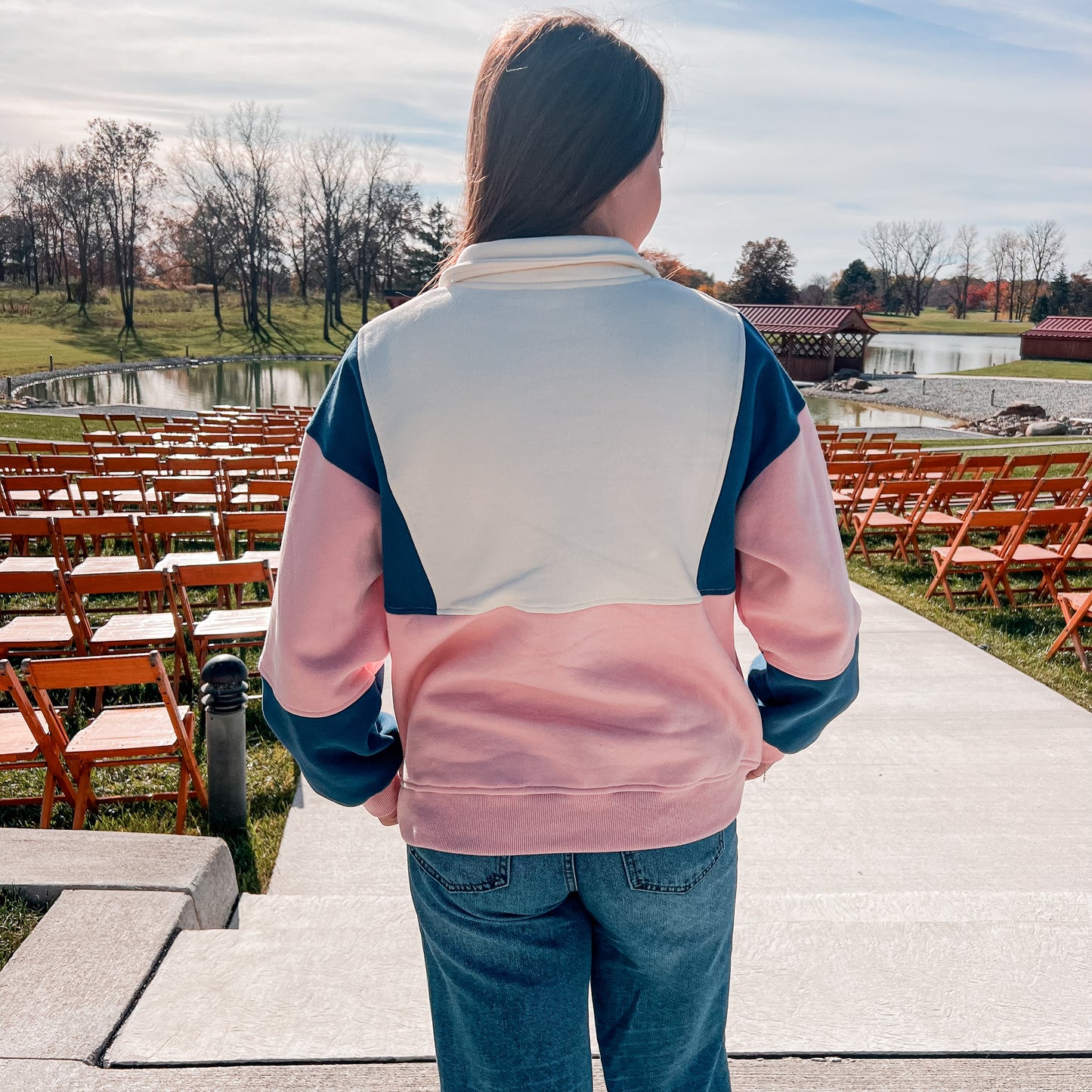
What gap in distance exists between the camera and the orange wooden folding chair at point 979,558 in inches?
286

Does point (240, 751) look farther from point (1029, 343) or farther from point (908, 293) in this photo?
point (908, 293)

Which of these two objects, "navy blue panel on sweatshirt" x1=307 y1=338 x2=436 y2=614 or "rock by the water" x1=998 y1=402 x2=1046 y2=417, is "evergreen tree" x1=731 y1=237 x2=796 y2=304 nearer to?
"rock by the water" x1=998 y1=402 x2=1046 y2=417

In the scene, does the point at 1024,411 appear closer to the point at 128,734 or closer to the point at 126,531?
the point at 126,531

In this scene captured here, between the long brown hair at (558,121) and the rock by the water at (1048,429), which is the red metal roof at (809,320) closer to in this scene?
the rock by the water at (1048,429)

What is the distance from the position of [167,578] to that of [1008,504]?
989 centimetres

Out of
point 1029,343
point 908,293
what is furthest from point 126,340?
point 908,293

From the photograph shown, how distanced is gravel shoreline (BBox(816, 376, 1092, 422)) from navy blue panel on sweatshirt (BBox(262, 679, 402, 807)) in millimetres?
35152

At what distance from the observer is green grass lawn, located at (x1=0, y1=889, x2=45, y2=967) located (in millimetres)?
2664

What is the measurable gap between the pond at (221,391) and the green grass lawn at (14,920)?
28512 mm

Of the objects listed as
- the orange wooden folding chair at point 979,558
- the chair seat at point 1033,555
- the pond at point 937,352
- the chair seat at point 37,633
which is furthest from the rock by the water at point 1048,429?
the chair seat at point 37,633

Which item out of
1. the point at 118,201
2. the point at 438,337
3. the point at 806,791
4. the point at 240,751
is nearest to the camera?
the point at 438,337

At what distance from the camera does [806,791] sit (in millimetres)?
4484

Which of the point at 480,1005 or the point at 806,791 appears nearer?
the point at 480,1005

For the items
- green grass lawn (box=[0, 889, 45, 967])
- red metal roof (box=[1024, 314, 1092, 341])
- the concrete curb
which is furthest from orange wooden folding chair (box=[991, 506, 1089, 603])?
red metal roof (box=[1024, 314, 1092, 341])
